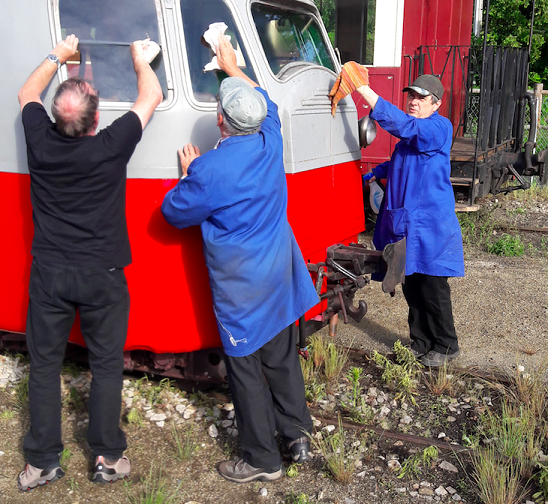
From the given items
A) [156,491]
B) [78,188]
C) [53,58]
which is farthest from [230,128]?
[156,491]

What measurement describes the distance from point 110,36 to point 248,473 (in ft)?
7.66

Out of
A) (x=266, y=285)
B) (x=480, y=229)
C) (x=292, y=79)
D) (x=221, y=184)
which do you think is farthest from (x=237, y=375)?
(x=480, y=229)

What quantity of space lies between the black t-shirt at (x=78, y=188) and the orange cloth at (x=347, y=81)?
145 centimetres

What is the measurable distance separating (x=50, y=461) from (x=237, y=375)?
1.02 meters

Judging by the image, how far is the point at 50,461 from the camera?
3.21m

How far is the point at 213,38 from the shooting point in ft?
11.2

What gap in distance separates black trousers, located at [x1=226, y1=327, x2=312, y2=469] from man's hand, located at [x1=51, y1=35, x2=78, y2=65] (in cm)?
170

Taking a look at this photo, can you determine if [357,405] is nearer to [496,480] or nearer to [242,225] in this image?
[496,480]

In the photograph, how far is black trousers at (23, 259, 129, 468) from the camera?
3010 mm

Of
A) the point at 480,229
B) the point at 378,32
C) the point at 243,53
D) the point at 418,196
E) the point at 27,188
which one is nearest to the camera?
the point at 27,188

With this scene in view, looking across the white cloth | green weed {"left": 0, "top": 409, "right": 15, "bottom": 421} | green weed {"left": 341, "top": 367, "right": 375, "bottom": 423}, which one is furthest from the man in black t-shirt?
green weed {"left": 341, "top": 367, "right": 375, "bottom": 423}

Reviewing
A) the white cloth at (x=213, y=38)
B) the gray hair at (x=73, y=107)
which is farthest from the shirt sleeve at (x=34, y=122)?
the white cloth at (x=213, y=38)

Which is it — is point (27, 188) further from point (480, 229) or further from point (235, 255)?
point (480, 229)

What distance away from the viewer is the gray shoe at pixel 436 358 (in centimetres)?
447
